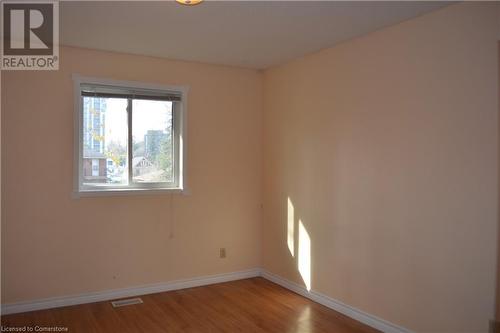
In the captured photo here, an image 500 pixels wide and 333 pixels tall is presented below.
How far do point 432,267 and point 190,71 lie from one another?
10.2 feet

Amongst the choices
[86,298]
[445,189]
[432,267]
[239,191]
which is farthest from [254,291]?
[445,189]

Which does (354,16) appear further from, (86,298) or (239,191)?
(86,298)

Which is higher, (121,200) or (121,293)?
(121,200)

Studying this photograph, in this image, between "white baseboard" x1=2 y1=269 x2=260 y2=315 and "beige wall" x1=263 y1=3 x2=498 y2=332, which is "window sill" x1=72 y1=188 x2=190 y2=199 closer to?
"white baseboard" x1=2 y1=269 x2=260 y2=315

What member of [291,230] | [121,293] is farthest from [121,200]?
[291,230]

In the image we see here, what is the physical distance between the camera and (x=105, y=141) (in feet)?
13.9

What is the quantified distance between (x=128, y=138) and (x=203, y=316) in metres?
1.96

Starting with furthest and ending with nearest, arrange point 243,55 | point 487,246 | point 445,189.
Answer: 1. point 243,55
2. point 445,189
3. point 487,246

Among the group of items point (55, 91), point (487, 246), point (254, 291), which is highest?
point (55, 91)

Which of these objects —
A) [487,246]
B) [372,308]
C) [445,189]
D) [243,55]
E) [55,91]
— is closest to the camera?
[487,246]

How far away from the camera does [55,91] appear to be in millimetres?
3926

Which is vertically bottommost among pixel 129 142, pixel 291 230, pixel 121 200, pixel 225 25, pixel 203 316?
pixel 203 316

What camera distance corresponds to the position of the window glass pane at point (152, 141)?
440 centimetres

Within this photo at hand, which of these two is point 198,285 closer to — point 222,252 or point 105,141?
point 222,252
